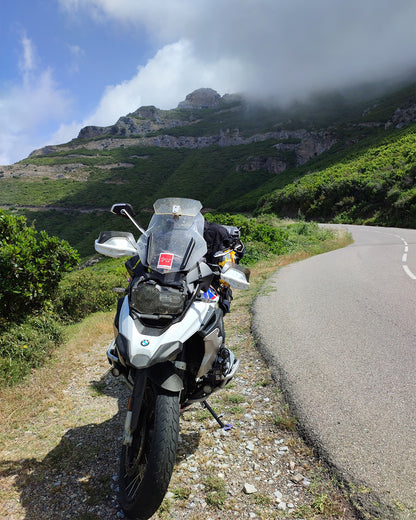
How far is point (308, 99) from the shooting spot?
505 feet

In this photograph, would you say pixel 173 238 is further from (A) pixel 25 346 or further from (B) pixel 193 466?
(A) pixel 25 346

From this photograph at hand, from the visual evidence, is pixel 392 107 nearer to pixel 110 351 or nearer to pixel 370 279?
pixel 370 279

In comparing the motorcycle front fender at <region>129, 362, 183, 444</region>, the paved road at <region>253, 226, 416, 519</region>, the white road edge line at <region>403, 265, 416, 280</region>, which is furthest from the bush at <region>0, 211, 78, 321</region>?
the white road edge line at <region>403, 265, 416, 280</region>

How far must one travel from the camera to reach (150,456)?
7.17ft

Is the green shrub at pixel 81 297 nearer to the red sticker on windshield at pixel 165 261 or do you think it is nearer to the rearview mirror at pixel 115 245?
the rearview mirror at pixel 115 245

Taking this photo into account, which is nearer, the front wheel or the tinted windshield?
the front wheel

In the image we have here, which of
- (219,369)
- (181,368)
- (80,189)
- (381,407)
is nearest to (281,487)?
(219,369)

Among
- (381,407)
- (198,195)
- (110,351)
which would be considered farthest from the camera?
(198,195)

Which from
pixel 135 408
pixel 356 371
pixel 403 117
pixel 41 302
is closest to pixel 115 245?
pixel 135 408

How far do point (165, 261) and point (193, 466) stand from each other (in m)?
1.64

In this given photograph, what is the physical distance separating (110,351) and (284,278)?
8.06 metres

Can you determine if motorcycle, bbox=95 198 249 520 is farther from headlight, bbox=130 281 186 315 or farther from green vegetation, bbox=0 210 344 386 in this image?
green vegetation, bbox=0 210 344 386

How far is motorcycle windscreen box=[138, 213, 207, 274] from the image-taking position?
9.02 ft

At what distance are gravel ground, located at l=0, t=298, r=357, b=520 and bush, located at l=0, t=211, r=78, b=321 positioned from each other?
8.65 ft
